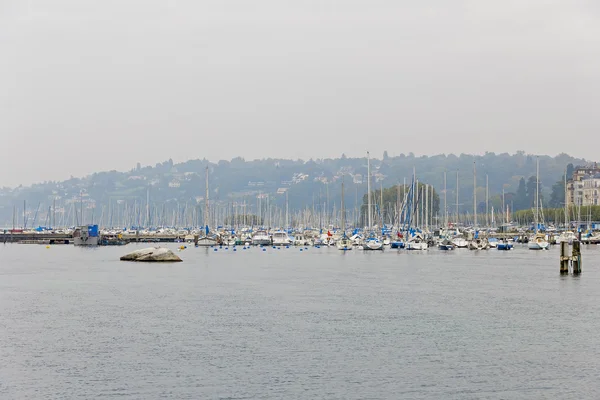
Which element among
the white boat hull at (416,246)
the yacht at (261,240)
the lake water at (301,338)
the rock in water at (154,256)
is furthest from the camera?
the yacht at (261,240)

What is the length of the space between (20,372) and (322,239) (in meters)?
140

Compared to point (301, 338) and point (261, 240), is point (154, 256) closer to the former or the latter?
point (261, 240)

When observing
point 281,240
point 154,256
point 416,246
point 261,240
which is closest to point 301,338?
point 154,256

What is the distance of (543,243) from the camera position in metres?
157

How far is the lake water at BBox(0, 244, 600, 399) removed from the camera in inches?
1382

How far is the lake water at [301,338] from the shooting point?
35094 millimetres

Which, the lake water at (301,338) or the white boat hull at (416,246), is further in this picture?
the white boat hull at (416,246)

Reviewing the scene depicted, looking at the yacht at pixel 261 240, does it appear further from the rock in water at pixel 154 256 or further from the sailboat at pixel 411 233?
the rock in water at pixel 154 256

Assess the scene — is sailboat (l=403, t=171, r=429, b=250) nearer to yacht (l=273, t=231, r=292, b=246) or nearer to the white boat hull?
the white boat hull

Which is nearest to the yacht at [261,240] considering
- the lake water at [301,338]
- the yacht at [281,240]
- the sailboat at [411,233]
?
the yacht at [281,240]

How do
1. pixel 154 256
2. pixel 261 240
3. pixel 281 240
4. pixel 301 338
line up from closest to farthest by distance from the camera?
pixel 301 338 → pixel 154 256 → pixel 281 240 → pixel 261 240

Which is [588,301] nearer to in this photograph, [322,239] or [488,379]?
[488,379]

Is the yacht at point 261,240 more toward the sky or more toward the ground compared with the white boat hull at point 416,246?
more toward the sky

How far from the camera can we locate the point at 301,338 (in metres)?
45.6
